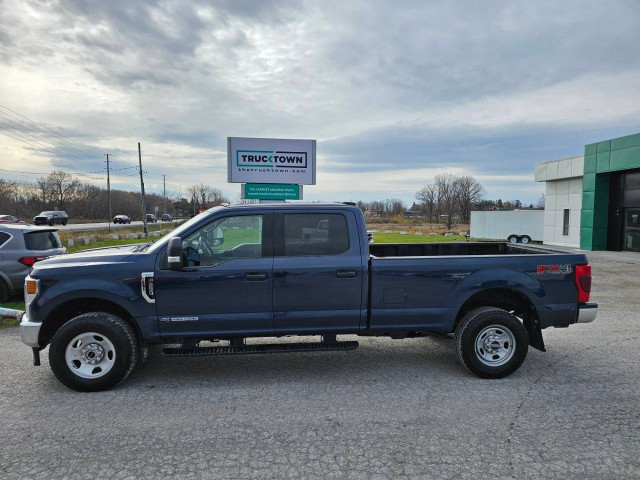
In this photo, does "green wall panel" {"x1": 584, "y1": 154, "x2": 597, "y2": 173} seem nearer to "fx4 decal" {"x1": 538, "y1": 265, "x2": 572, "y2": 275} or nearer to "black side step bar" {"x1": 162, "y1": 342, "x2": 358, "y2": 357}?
"fx4 decal" {"x1": 538, "y1": 265, "x2": 572, "y2": 275}

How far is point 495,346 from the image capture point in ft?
14.8

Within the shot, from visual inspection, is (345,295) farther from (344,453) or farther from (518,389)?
(518,389)

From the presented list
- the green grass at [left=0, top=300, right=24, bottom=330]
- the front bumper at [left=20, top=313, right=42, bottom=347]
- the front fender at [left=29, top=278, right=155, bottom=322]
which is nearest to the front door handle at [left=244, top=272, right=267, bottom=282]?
the front fender at [left=29, top=278, right=155, bottom=322]

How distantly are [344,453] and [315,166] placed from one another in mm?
13344

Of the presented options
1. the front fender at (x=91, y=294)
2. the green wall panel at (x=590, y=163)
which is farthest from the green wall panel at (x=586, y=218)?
the front fender at (x=91, y=294)

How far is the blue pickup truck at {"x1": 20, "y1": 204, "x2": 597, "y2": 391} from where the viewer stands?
4082mm

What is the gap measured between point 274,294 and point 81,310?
2098 millimetres

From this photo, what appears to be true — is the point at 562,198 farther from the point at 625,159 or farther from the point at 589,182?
A: the point at 625,159

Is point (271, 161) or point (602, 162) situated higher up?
point (602, 162)

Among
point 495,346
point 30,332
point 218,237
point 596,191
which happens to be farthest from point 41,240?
point 596,191

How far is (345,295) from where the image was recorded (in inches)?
172

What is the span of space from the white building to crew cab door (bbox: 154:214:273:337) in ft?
80.8

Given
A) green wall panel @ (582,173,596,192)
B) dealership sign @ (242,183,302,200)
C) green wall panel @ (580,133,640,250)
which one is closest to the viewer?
dealership sign @ (242,183,302,200)

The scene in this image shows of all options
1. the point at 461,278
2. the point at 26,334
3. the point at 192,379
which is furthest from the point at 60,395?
the point at 461,278
